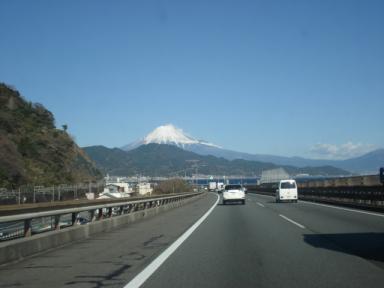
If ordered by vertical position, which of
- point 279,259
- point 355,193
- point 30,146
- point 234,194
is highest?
point 30,146

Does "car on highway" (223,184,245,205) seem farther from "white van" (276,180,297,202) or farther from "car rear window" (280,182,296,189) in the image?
"car rear window" (280,182,296,189)

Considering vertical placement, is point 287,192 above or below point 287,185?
below

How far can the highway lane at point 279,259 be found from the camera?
945cm

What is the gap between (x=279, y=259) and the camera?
1190cm

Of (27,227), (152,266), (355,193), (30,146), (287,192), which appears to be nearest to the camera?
(152,266)

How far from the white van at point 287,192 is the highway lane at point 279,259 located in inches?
1104

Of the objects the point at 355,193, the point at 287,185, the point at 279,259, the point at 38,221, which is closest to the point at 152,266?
the point at 279,259

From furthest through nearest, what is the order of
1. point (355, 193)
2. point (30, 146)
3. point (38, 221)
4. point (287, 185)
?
point (30, 146) < point (287, 185) < point (355, 193) < point (38, 221)

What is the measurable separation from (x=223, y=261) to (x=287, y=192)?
36245mm

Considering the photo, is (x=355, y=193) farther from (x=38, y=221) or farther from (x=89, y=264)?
(x=89, y=264)

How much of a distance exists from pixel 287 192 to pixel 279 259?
35.9 m

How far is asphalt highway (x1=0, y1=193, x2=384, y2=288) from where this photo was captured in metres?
9.49

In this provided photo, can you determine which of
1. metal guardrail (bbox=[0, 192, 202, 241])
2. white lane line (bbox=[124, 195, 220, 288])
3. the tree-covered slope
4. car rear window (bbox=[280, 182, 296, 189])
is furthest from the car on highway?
the tree-covered slope

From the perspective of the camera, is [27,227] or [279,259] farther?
[27,227]
